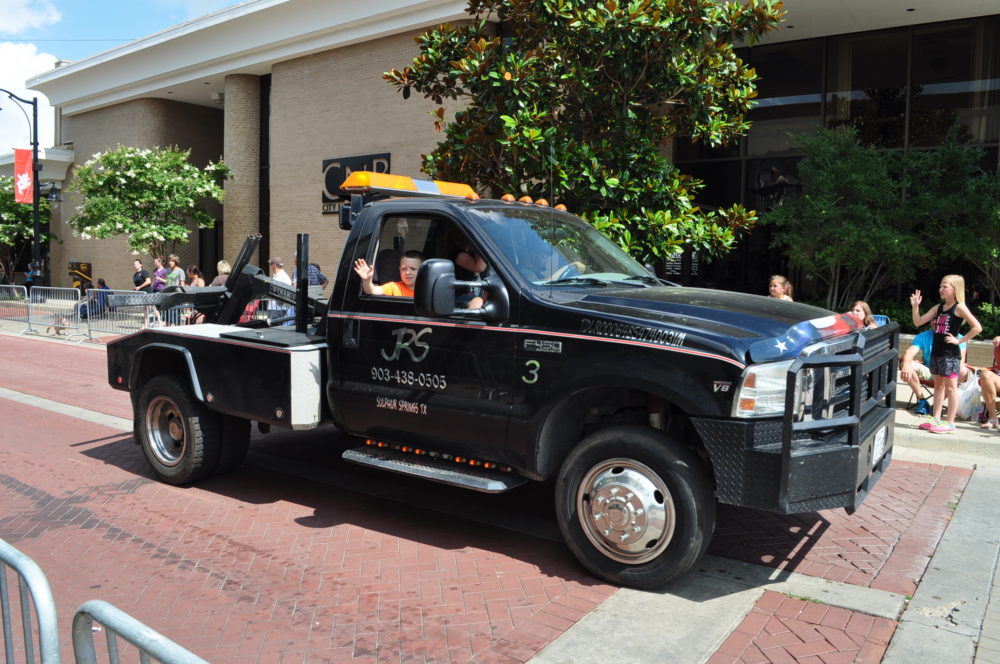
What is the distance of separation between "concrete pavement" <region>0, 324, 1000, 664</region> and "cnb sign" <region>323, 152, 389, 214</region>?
734 inches

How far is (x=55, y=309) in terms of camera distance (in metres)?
19.1

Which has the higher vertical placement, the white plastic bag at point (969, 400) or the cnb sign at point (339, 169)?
the cnb sign at point (339, 169)

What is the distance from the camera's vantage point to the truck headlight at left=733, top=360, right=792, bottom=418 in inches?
162

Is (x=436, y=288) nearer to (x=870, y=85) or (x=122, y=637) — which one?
(x=122, y=637)

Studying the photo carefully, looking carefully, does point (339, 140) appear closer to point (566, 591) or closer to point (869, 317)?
point (869, 317)

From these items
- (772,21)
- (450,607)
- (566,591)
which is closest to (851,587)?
(566,591)

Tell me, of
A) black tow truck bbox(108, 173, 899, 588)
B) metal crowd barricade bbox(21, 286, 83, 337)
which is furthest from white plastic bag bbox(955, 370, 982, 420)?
metal crowd barricade bbox(21, 286, 83, 337)

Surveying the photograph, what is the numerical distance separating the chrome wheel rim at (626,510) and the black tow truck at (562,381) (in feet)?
0.04

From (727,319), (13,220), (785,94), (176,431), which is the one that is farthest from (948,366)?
(13,220)

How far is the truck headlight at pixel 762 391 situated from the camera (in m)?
4.12

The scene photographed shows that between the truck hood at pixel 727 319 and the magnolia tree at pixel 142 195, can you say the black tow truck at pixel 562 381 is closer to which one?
the truck hood at pixel 727 319

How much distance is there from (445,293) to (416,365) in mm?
720

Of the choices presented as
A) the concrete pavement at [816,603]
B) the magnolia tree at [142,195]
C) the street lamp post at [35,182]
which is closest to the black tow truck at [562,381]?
the concrete pavement at [816,603]

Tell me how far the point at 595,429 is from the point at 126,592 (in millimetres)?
2884
